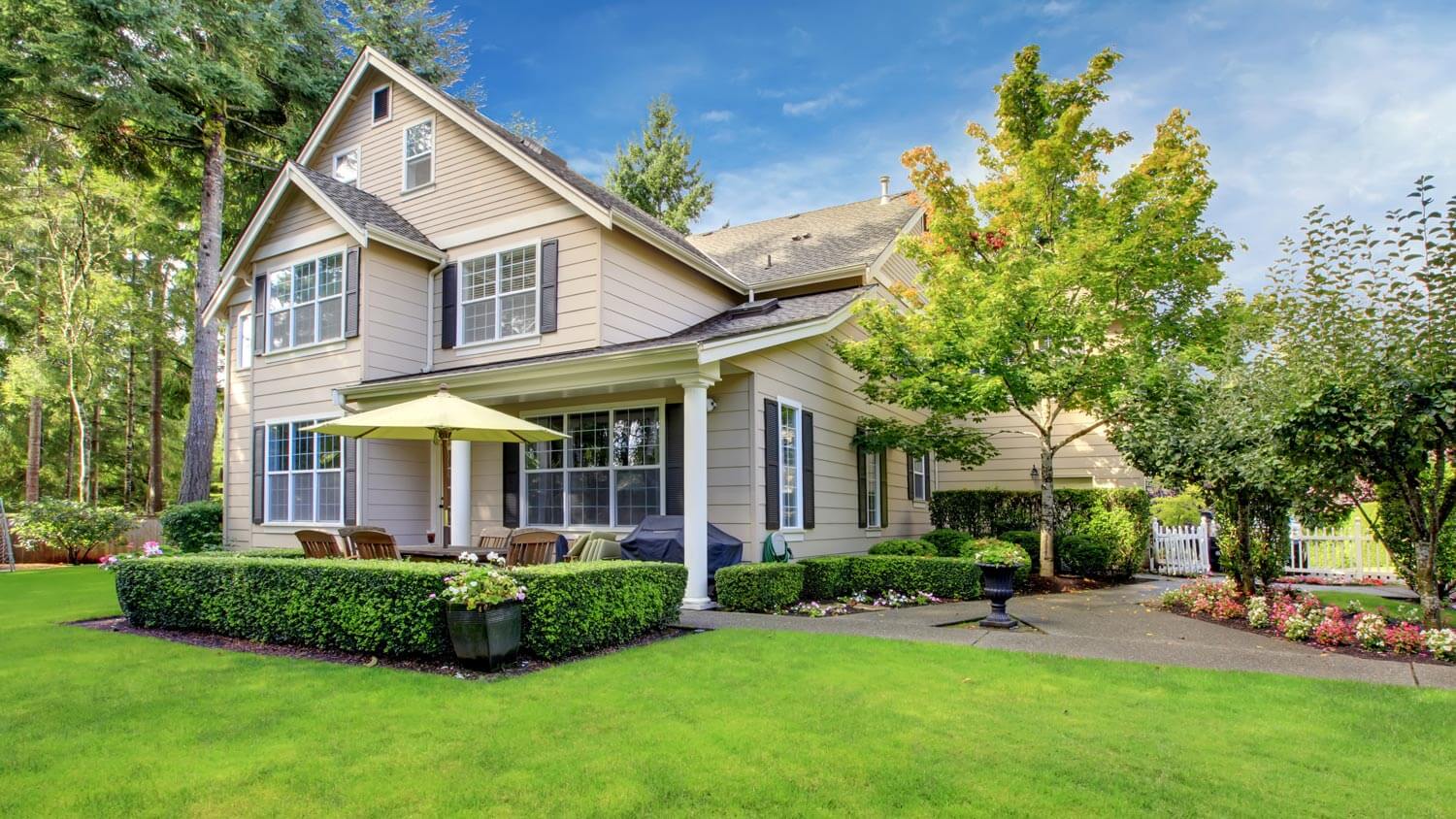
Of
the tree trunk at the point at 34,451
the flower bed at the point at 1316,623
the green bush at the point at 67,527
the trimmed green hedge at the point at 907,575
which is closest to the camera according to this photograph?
the flower bed at the point at 1316,623

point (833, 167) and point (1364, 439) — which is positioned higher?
point (833, 167)

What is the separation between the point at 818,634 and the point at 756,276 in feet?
31.4

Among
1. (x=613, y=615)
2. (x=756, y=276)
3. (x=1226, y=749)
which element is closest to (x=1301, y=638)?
(x=1226, y=749)

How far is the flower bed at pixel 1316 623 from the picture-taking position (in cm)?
694

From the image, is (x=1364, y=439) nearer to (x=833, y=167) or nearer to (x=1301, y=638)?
(x=1301, y=638)

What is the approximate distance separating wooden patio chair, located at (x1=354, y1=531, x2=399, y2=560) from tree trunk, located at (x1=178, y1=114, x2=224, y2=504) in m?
11.7

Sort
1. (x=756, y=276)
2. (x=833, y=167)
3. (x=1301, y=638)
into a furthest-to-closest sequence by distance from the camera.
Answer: (x=833, y=167)
(x=756, y=276)
(x=1301, y=638)

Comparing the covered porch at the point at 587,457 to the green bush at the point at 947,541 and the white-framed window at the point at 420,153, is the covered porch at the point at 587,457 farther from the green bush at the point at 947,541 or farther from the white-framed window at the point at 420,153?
the green bush at the point at 947,541

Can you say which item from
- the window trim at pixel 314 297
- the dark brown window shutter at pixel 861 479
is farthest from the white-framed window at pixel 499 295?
the dark brown window shutter at pixel 861 479

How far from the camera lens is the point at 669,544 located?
32.2 ft

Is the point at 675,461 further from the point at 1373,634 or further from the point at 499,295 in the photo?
the point at 1373,634

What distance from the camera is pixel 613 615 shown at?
7137 millimetres

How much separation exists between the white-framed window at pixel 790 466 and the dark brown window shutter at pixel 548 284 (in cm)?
381

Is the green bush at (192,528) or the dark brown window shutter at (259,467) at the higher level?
the dark brown window shutter at (259,467)
